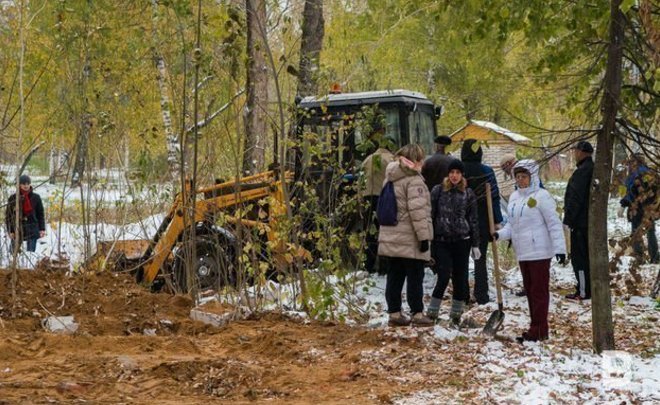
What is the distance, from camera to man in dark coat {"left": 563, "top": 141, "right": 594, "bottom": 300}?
10133 mm

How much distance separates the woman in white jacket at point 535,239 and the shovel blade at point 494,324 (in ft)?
0.96

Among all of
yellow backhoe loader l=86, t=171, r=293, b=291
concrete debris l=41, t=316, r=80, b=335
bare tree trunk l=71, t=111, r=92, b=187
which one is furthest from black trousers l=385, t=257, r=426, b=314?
bare tree trunk l=71, t=111, r=92, b=187

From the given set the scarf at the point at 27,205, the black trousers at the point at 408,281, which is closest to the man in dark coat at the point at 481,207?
the black trousers at the point at 408,281

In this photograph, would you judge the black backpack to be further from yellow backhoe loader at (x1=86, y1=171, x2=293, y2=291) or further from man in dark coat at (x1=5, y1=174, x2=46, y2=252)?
man in dark coat at (x1=5, y1=174, x2=46, y2=252)

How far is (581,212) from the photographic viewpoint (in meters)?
10.1

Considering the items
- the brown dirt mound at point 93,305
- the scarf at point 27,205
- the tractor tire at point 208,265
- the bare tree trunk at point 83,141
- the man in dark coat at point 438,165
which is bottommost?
the brown dirt mound at point 93,305

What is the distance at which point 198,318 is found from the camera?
363 inches

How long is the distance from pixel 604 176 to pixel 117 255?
690 cm

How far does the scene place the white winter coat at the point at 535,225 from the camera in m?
7.70

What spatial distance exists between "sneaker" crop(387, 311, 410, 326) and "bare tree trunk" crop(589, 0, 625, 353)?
6.57 ft

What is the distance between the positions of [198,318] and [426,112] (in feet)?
14.7

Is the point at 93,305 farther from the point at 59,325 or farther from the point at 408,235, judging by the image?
the point at 408,235

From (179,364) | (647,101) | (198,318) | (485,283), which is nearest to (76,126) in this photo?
(198,318)

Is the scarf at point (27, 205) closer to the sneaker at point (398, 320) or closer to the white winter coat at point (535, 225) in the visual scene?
the sneaker at point (398, 320)
